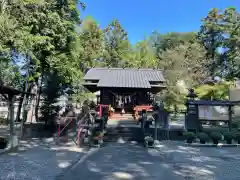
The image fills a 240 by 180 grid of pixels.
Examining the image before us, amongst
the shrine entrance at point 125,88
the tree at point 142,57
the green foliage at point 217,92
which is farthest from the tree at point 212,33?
the shrine entrance at point 125,88

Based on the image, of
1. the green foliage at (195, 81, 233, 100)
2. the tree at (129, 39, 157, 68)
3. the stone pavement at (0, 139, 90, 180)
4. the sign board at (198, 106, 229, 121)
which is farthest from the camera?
the tree at (129, 39, 157, 68)

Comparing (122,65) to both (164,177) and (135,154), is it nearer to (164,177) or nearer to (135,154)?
(135,154)

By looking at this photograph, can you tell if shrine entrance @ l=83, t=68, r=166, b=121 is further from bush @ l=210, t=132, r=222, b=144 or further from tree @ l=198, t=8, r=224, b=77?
tree @ l=198, t=8, r=224, b=77

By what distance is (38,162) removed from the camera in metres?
7.35

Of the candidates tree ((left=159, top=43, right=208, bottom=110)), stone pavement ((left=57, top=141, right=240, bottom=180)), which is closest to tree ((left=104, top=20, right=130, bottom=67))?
tree ((left=159, top=43, right=208, bottom=110))

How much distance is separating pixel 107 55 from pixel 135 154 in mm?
25689

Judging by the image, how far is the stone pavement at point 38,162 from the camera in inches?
231

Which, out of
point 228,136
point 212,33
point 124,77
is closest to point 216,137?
point 228,136

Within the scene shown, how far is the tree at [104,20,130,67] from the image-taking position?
33.5 m

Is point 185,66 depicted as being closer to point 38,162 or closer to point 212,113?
point 212,113

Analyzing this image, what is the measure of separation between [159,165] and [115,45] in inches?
1155

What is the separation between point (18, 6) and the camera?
1313 cm

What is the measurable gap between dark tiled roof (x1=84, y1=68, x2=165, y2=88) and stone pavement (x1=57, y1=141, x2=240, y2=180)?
278 inches

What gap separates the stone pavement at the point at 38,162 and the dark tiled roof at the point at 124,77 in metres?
6.79
